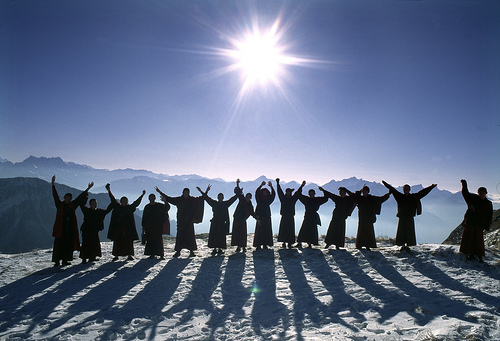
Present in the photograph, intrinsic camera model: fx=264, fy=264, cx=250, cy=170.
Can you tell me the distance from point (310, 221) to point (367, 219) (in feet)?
7.45

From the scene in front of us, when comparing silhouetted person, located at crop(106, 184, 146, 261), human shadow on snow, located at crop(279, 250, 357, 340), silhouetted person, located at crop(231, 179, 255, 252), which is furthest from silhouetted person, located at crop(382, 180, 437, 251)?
silhouetted person, located at crop(106, 184, 146, 261)

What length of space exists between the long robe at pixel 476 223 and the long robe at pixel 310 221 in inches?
188

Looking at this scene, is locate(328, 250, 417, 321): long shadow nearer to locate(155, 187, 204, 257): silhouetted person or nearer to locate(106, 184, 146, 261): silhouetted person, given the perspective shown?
locate(155, 187, 204, 257): silhouetted person

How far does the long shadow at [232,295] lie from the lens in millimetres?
5449

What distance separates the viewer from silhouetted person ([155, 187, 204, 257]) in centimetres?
1084

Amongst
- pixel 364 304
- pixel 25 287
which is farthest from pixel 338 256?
pixel 25 287

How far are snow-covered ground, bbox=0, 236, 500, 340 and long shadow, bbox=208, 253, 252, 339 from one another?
3 cm

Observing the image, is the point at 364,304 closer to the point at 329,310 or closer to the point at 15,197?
the point at 329,310

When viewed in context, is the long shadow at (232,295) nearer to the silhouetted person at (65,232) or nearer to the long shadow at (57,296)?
the long shadow at (57,296)

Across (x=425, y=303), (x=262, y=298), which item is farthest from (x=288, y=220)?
(x=425, y=303)

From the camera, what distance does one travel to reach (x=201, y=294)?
6820 millimetres

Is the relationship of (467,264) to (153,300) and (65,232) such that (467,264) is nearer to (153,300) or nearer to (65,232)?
(153,300)

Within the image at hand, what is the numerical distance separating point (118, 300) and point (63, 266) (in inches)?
183

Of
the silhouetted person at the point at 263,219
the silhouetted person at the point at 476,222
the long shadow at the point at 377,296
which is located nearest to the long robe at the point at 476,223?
the silhouetted person at the point at 476,222
